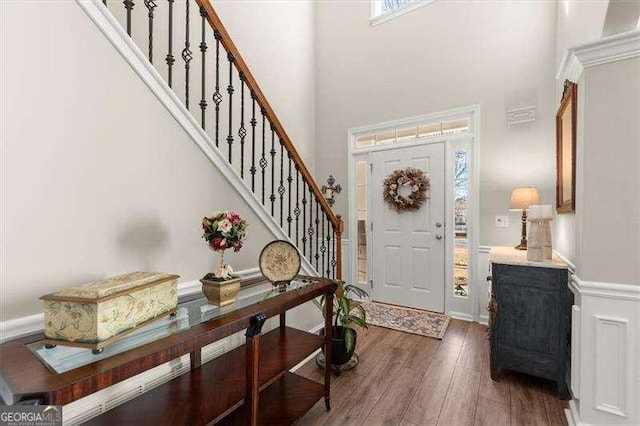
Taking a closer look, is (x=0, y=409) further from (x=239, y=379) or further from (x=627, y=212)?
(x=627, y=212)

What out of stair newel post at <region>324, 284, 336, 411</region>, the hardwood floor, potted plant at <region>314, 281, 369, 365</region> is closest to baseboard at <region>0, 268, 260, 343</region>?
stair newel post at <region>324, 284, 336, 411</region>

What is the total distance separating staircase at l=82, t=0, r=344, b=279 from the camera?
58.9 inches

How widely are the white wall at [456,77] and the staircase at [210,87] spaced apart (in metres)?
1.42

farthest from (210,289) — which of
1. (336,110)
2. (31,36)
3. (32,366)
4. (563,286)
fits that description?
(336,110)

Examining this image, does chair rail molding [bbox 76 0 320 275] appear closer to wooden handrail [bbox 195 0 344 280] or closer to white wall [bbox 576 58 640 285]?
wooden handrail [bbox 195 0 344 280]

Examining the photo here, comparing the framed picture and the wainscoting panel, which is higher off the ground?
the framed picture

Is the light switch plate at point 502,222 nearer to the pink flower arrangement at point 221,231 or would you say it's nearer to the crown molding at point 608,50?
the crown molding at point 608,50

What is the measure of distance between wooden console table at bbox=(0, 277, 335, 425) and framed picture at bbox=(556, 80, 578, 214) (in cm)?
182

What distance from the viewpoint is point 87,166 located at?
1177 mm

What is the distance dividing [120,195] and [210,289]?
1.84ft

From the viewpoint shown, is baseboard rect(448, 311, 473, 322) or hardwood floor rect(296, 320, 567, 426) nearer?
hardwood floor rect(296, 320, 567, 426)

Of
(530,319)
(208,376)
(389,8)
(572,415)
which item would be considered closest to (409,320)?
(530,319)

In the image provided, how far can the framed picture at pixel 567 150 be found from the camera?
2.01m

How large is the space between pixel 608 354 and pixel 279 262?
6.05 feet
